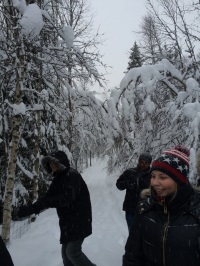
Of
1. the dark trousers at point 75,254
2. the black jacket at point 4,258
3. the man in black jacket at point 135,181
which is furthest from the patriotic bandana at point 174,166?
the man in black jacket at point 135,181

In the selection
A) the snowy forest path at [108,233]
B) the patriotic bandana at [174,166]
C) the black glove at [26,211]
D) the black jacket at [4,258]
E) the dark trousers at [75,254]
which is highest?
the patriotic bandana at [174,166]

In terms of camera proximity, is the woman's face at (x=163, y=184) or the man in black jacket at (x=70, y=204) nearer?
the woman's face at (x=163, y=184)

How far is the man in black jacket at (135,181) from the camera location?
4.95 m

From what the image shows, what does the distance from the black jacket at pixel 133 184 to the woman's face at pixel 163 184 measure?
2.77 metres

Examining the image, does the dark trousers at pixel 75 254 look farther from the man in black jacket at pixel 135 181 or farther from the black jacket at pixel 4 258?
the black jacket at pixel 4 258

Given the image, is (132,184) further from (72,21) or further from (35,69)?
(72,21)

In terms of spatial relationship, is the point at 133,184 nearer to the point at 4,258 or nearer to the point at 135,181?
the point at 135,181

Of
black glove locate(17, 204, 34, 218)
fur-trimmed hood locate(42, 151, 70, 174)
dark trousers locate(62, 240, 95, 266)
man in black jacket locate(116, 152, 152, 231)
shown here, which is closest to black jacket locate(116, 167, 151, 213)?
man in black jacket locate(116, 152, 152, 231)

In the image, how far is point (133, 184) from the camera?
16.7 feet

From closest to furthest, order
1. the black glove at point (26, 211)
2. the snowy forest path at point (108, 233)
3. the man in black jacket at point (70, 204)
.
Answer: the black glove at point (26, 211) → the man in black jacket at point (70, 204) → the snowy forest path at point (108, 233)

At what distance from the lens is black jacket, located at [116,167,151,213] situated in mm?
5012

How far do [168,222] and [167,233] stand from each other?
0.07 metres

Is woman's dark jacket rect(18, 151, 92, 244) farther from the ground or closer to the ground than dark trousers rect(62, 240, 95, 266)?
farther from the ground

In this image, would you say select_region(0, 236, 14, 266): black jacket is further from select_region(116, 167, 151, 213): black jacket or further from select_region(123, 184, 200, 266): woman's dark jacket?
select_region(116, 167, 151, 213): black jacket
